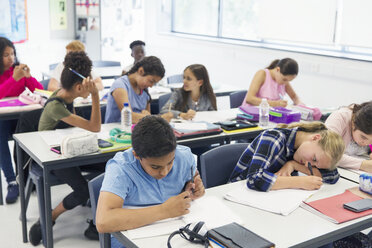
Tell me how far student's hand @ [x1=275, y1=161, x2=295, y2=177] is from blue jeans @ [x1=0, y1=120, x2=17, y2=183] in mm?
2412

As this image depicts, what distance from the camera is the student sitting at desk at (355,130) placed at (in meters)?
2.48

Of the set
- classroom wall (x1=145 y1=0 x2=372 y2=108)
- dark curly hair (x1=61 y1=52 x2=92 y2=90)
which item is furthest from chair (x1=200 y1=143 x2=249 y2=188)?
classroom wall (x1=145 y1=0 x2=372 y2=108)

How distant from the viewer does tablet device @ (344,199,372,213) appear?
6.31 feet

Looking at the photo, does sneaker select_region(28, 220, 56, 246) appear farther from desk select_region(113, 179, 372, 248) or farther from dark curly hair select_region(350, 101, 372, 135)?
dark curly hair select_region(350, 101, 372, 135)

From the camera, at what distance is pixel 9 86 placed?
393 centimetres

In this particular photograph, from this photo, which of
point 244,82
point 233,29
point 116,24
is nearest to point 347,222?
point 244,82

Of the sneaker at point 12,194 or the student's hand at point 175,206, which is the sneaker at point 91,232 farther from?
the student's hand at point 175,206

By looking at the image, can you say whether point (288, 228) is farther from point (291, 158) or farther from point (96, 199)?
point (96, 199)

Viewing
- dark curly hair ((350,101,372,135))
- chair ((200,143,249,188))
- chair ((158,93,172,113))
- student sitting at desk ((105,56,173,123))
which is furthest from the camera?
chair ((158,93,172,113))

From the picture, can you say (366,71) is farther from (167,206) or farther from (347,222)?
(167,206)

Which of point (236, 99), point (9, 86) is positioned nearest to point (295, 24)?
point (236, 99)

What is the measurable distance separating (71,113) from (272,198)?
1.57 m

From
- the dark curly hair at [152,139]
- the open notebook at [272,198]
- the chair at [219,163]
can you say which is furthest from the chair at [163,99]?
the dark curly hair at [152,139]

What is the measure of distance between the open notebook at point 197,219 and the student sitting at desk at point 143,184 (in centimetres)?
3
